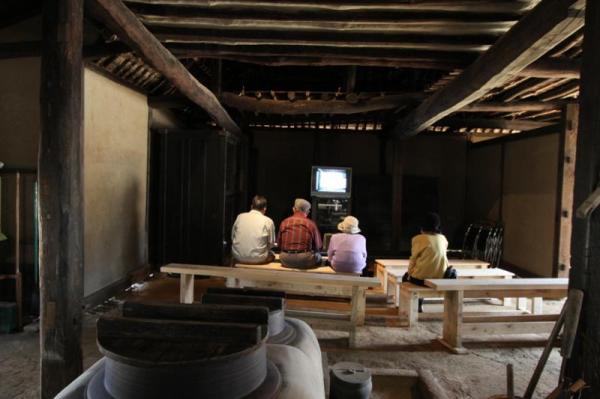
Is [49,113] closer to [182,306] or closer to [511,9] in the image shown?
[182,306]

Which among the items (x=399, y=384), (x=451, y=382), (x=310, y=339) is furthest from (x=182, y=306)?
(x=451, y=382)

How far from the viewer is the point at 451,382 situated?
3.25m

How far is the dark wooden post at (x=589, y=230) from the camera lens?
7.41 ft

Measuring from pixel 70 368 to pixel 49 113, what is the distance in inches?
65.9

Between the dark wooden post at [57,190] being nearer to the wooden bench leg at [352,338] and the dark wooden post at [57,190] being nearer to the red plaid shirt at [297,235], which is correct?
the wooden bench leg at [352,338]

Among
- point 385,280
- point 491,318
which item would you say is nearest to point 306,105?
point 385,280

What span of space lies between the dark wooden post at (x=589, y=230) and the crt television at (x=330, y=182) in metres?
5.79

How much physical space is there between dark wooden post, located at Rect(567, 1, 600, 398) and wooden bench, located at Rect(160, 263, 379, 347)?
1916mm

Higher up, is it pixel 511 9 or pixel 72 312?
pixel 511 9

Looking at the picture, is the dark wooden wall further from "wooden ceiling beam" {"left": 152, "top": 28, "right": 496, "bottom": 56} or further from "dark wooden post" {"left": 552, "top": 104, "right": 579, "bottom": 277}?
"wooden ceiling beam" {"left": 152, "top": 28, "right": 496, "bottom": 56}

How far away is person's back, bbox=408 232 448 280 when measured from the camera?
14.8 feet

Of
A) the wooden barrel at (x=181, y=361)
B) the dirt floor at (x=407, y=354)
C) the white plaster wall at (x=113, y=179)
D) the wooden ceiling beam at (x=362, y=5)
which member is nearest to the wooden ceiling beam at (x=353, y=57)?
the wooden ceiling beam at (x=362, y=5)

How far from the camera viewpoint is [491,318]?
163 inches

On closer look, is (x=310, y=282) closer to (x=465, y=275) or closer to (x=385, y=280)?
(x=385, y=280)
